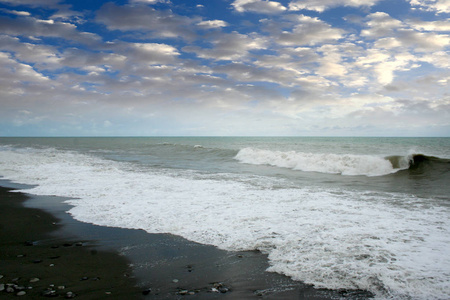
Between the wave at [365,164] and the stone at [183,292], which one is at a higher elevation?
the wave at [365,164]

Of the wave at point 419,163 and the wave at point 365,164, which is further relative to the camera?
the wave at point 365,164

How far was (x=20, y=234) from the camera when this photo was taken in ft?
17.5

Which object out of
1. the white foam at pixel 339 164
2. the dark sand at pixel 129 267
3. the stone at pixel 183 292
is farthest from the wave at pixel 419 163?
the stone at pixel 183 292

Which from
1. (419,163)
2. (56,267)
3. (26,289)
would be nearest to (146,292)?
(26,289)

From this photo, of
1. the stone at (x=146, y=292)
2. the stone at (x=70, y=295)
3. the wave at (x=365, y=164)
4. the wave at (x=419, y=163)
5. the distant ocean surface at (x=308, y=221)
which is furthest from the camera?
the wave at (x=365, y=164)

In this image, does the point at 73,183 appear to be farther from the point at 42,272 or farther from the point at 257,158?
the point at 257,158

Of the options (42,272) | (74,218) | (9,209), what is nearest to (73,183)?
(9,209)

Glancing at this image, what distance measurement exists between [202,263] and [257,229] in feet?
5.79

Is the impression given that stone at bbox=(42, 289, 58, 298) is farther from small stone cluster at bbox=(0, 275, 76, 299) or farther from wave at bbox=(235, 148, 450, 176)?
wave at bbox=(235, 148, 450, 176)

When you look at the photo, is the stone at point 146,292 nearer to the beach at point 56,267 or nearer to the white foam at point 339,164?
the beach at point 56,267

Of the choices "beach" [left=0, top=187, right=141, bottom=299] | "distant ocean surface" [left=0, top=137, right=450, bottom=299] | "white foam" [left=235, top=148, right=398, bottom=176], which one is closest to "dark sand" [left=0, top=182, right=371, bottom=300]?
"beach" [left=0, top=187, right=141, bottom=299]

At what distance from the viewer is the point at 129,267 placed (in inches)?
155

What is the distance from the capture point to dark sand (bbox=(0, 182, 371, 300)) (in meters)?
3.25

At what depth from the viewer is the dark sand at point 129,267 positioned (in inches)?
128
